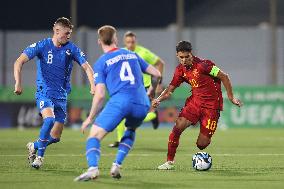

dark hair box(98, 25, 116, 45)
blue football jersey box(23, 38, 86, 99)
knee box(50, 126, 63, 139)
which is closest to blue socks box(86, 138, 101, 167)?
dark hair box(98, 25, 116, 45)

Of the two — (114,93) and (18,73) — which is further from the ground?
(18,73)

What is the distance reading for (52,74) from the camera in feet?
46.0

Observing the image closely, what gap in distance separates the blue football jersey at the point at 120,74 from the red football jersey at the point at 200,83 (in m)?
2.38

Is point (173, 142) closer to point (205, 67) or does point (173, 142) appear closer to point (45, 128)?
point (205, 67)

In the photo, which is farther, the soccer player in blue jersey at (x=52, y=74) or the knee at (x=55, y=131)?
the knee at (x=55, y=131)

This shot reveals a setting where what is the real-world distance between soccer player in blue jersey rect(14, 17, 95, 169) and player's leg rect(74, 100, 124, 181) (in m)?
2.31

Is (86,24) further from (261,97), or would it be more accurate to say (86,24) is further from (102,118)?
(102,118)

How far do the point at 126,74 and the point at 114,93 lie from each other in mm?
291

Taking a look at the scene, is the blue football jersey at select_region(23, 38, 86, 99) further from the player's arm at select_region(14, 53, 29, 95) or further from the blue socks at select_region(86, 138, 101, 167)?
the blue socks at select_region(86, 138, 101, 167)

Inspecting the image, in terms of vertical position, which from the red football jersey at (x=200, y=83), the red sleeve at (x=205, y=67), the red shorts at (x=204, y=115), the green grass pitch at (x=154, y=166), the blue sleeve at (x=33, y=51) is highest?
the blue sleeve at (x=33, y=51)

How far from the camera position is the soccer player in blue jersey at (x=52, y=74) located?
13680 millimetres

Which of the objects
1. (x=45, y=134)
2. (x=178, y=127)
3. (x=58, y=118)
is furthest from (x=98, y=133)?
(x=58, y=118)

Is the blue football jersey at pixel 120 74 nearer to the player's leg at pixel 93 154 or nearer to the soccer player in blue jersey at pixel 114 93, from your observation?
the soccer player in blue jersey at pixel 114 93

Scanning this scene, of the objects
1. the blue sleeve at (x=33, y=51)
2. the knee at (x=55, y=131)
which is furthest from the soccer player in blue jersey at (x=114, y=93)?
the knee at (x=55, y=131)
